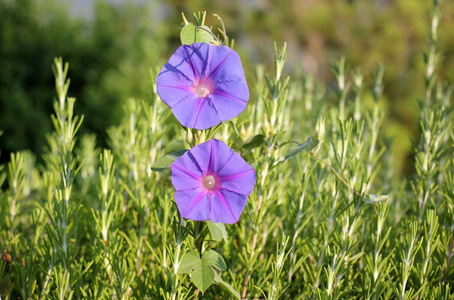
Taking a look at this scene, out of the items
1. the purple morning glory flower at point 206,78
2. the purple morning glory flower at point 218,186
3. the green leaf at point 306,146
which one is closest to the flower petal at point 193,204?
the purple morning glory flower at point 218,186

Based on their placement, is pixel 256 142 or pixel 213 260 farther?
pixel 256 142

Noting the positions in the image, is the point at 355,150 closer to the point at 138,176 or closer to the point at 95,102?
the point at 138,176

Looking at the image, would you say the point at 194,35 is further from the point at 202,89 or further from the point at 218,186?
the point at 218,186

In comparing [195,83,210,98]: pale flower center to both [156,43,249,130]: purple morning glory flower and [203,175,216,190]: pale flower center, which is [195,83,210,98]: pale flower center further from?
[203,175,216,190]: pale flower center

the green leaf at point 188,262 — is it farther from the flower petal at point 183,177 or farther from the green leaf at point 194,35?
the green leaf at point 194,35

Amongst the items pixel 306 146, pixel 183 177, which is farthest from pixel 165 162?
pixel 306 146

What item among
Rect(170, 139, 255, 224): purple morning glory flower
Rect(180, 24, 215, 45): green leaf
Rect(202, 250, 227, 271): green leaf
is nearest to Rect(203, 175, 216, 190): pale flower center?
Rect(170, 139, 255, 224): purple morning glory flower

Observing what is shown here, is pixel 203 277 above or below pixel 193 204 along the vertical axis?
below

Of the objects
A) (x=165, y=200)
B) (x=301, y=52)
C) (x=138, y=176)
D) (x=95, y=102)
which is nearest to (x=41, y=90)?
(x=95, y=102)
